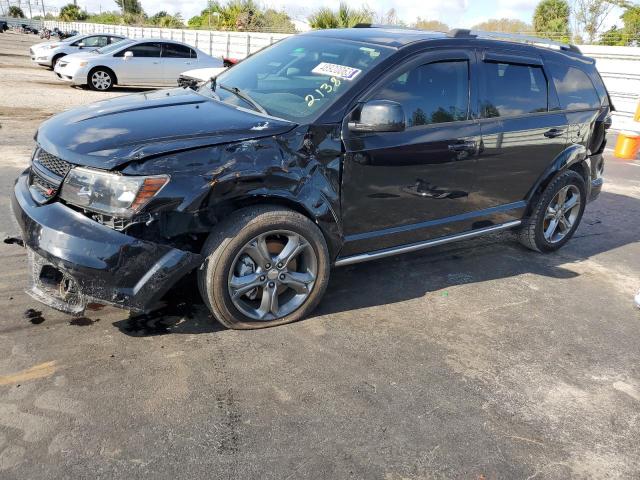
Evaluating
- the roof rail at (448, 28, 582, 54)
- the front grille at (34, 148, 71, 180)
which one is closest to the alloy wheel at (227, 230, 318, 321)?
the front grille at (34, 148, 71, 180)

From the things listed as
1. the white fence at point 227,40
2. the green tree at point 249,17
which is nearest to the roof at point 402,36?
the white fence at point 227,40

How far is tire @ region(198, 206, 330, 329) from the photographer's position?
3182 mm

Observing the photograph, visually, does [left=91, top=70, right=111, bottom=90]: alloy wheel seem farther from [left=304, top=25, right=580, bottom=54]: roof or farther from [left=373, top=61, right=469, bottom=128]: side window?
[left=373, top=61, right=469, bottom=128]: side window

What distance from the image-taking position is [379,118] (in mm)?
3383

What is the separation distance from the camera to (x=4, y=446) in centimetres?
240

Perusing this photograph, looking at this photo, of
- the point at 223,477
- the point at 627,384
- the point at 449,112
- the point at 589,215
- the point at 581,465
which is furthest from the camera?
the point at 589,215

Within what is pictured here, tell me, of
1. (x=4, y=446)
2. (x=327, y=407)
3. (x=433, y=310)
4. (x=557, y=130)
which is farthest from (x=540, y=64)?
(x=4, y=446)

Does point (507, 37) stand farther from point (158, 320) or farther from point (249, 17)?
point (249, 17)

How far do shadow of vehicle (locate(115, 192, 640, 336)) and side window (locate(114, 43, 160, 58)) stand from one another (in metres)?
12.7

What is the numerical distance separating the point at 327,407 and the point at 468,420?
0.75 meters

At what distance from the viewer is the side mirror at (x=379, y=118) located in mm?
3377

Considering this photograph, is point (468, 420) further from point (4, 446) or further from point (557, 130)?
point (557, 130)

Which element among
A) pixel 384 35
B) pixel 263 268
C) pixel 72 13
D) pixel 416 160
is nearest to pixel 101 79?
pixel 384 35

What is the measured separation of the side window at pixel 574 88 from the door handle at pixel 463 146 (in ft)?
4.40
